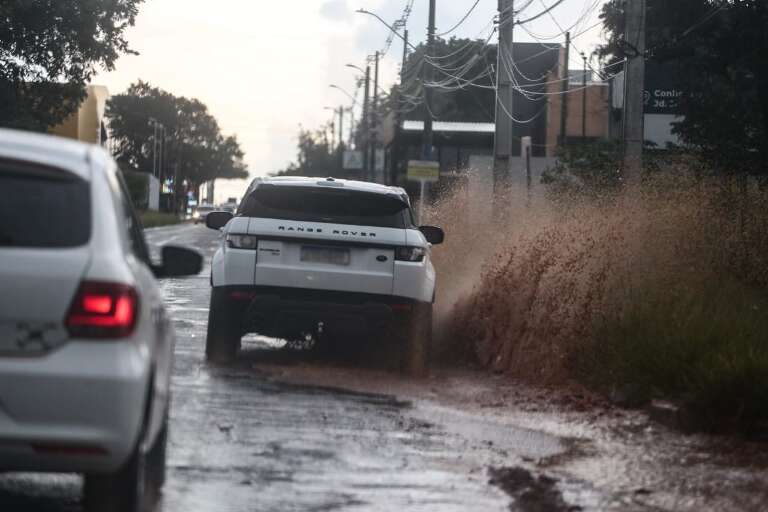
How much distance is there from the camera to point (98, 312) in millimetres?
5645

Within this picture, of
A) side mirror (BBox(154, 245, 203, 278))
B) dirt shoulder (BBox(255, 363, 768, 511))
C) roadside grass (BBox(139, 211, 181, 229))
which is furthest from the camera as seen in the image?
roadside grass (BBox(139, 211, 181, 229))

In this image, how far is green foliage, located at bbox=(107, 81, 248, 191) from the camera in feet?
566

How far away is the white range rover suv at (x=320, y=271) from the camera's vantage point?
12.7 m

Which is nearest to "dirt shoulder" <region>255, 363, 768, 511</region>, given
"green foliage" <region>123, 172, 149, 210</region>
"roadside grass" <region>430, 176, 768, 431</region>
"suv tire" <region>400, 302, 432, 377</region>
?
"suv tire" <region>400, 302, 432, 377</region>

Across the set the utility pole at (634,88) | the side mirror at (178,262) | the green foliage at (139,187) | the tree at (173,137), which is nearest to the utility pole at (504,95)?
the utility pole at (634,88)

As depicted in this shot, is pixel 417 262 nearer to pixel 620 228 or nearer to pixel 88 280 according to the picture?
pixel 620 228

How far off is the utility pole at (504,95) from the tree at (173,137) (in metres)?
142

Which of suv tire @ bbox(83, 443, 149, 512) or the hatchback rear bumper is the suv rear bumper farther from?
the hatchback rear bumper

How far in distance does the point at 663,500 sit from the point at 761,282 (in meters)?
7.06

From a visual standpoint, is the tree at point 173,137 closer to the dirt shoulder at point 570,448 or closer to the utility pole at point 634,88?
the utility pole at point 634,88

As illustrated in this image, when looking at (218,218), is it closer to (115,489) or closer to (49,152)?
(49,152)

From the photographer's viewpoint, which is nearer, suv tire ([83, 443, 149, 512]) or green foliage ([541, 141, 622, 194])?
suv tire ([83, 443, 149, 512])

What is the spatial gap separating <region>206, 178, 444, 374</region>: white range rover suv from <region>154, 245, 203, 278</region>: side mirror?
481 centimetres

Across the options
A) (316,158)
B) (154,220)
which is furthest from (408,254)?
(316,158)
